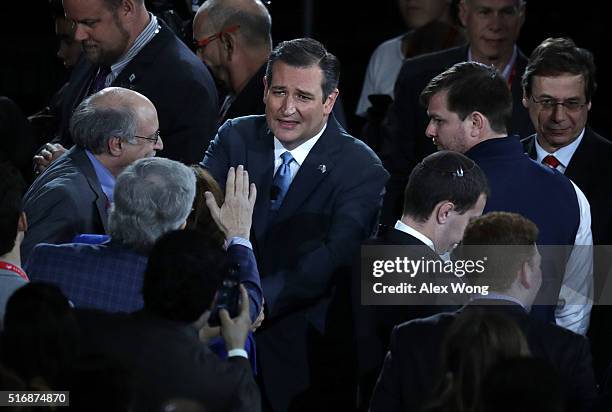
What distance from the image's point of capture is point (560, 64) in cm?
443

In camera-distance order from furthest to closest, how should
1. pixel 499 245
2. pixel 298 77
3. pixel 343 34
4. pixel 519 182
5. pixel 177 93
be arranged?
pixel 343 34, pixel 177 93, pixel 298 77, pixel 519 182, pixel 499 245

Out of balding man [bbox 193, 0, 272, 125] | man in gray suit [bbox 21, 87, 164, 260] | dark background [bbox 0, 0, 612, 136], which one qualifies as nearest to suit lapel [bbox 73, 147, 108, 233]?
man in gray suit [bbox 21, 87, 164, 260]

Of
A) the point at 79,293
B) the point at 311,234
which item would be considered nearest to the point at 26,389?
the point at 79,293

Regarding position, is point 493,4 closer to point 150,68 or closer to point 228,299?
point 150,68

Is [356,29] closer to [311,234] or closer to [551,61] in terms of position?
[551,61]

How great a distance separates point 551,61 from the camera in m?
4.44

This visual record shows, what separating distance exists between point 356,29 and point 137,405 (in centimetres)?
478

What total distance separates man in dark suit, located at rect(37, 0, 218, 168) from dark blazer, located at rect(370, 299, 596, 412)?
1746mm

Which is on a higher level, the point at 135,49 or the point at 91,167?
the point at 135,49

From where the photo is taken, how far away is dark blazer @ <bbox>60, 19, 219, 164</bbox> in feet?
15.2

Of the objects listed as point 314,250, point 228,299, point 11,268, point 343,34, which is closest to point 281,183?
point 314,250

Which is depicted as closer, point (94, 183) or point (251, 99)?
point (94, 183)

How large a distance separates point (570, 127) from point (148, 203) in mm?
1790

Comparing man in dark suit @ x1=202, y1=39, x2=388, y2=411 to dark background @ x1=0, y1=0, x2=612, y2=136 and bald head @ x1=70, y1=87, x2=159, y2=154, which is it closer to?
bald head @ x1=70, y1=87, x2=159, y2=154
